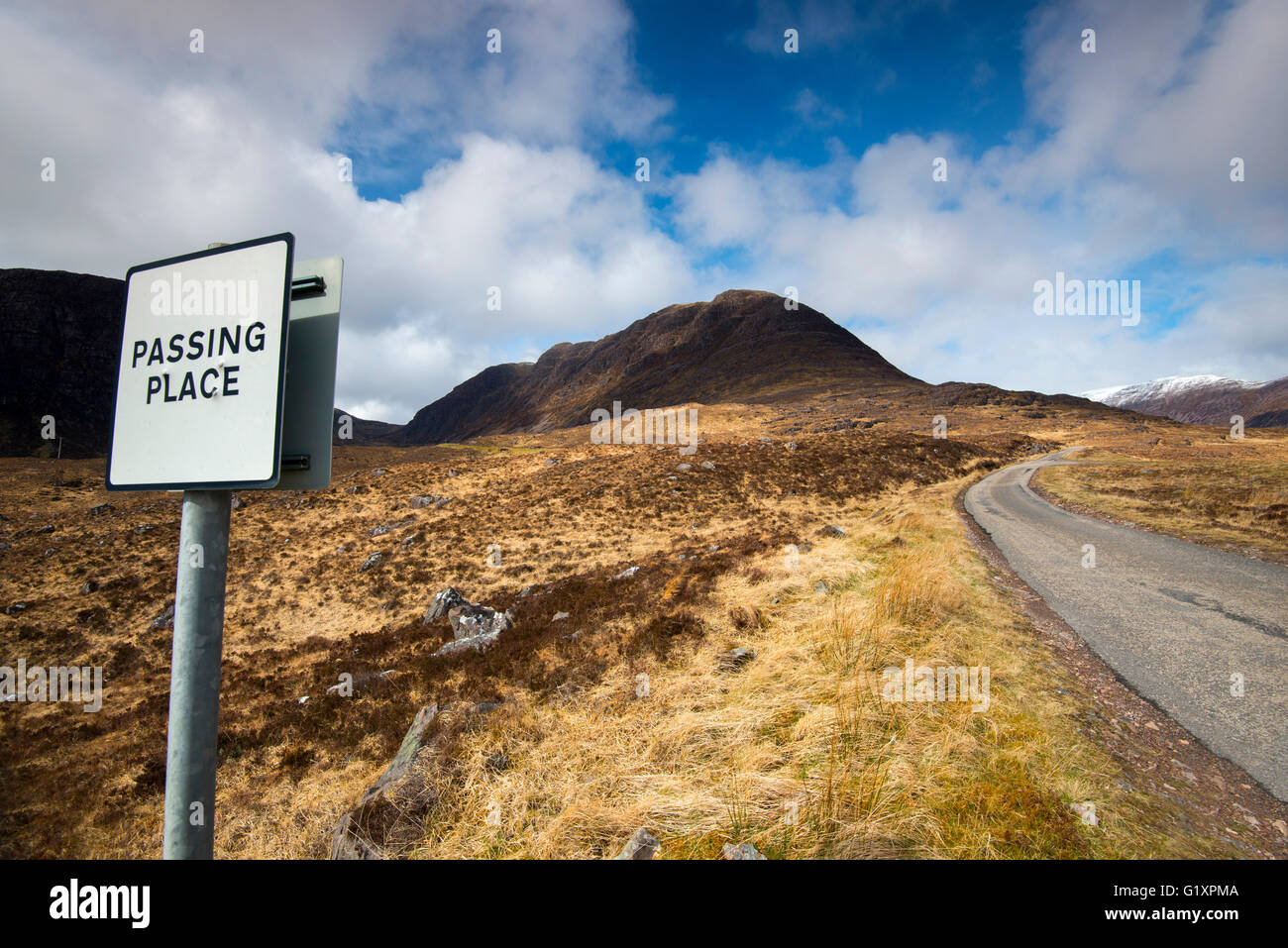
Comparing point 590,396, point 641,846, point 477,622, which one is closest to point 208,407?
point 641,846

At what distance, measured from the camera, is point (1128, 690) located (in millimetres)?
5398

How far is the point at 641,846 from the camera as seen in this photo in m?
2.94

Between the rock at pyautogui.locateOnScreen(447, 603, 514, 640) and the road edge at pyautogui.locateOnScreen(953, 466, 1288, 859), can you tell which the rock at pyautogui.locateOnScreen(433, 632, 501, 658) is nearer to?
the rock at pyautogui.locateOnScreen(447, 603, 514, 640)

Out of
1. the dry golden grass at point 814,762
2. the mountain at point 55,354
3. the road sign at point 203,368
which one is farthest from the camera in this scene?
the mountain at point 55,354

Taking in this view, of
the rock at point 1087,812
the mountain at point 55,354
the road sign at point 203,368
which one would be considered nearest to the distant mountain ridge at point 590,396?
the mountain at point 55,354

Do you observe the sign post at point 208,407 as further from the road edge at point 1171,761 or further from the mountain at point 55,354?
the mountain at point 55,354

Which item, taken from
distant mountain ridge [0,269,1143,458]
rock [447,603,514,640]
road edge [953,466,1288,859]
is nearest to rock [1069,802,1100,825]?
road edge [953,466,1288,859]

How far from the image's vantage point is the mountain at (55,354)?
90.6m

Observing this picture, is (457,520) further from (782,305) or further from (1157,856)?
(782,305)

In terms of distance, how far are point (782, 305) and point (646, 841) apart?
195 m

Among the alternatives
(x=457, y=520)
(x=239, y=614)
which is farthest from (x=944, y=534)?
(x=239, y=614)

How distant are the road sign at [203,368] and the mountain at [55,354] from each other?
12473cm

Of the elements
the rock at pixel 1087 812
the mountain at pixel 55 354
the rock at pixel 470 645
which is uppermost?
the mountain at pixel 55 354

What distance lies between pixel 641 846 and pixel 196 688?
253 cm
